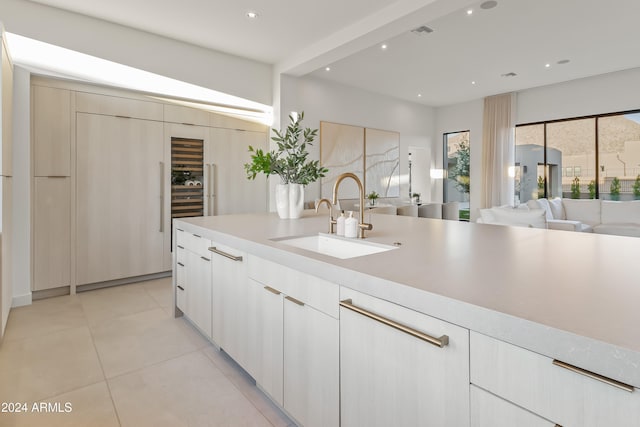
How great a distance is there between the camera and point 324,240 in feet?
6.38

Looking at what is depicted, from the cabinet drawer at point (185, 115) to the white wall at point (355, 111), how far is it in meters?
1.09

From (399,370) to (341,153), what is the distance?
5125 millimetres

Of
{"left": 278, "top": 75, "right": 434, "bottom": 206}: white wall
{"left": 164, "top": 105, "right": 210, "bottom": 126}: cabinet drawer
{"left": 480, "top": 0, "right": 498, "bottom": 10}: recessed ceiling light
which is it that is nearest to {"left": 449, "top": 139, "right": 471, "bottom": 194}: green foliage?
{"left": 278, "top": 75, "right": 434, "bottom": 206}: white wall

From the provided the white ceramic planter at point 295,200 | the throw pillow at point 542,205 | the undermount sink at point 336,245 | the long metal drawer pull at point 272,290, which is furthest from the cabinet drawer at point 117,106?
the throw pillow at point 542,205

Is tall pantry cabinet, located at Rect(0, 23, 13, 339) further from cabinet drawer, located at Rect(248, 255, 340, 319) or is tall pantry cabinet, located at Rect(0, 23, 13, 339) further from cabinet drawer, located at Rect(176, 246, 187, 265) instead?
cabinet drawer, located at Rect(248, 255, 340, 319)

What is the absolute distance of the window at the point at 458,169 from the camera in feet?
25.4

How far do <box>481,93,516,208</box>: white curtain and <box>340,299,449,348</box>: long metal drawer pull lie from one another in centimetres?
686

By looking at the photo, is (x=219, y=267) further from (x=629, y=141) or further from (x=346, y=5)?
(x=629, y=141)

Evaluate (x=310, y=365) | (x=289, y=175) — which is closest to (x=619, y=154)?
(x=289, y=175)

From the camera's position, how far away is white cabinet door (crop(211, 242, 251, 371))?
181 centimetres

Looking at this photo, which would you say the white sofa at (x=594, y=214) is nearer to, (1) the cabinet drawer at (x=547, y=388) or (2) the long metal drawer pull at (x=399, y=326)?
(2) the long metal drawer pull at (x=399, y=326)

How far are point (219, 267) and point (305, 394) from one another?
97cm

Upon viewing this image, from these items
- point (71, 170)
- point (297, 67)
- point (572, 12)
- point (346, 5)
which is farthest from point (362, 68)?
point (71, 170)

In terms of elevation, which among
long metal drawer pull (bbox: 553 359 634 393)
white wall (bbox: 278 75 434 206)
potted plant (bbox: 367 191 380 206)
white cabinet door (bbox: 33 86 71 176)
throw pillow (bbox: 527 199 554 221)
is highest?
white wall (bbox: 278 75 434 206)
